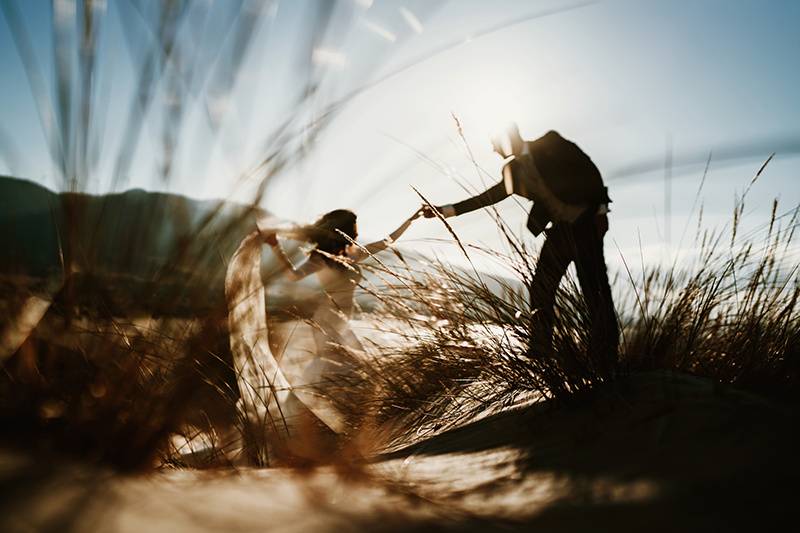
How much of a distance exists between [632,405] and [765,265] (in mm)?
1180

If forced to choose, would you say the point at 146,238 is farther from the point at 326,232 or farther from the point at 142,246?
the point at 326,232

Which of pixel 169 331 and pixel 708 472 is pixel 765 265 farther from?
pixel 169 331

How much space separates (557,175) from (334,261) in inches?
65.7

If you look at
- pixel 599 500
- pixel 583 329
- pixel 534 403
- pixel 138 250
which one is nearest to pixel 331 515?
pixel 599 500

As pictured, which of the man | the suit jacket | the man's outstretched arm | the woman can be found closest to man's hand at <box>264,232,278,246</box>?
the woman

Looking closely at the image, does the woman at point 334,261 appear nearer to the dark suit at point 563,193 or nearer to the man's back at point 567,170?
the dark suit at point 563,193

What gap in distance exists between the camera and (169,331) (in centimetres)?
73

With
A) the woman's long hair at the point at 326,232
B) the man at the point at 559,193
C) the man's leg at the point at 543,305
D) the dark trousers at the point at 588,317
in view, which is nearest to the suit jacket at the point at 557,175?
the man at the point at 559,193

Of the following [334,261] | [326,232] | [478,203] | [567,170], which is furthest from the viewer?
[567,170]

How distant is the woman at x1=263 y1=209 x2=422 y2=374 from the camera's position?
36.3 inches

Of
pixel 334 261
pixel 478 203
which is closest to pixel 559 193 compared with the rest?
pixel 478 203

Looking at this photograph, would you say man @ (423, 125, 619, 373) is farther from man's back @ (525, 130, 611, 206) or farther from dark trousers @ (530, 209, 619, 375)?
dark trousers @ (530, 209, 619, 375)

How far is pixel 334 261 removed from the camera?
198 centimetres

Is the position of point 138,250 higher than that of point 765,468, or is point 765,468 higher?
point 138,250
